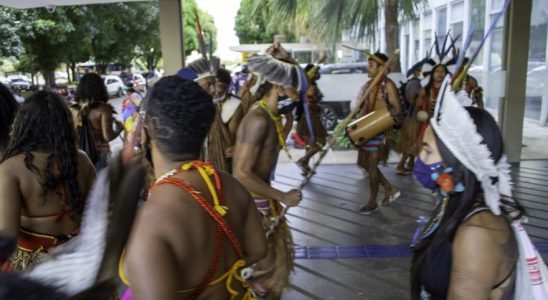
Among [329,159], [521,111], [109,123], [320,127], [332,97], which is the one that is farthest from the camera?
[332,97]

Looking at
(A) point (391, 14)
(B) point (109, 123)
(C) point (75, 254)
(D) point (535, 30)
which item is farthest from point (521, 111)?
(C) point (75, 254)

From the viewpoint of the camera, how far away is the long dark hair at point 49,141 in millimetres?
2285

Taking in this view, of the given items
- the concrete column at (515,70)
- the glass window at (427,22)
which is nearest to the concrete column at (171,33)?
the concrete column at (515,70)

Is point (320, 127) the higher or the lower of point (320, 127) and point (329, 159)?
the higher

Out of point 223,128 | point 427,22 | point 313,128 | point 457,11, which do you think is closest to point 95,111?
point 223,128

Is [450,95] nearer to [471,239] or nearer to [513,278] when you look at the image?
[471,239]

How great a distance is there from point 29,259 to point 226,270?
1333mm

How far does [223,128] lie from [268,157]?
4.91ft

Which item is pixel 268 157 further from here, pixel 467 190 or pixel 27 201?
pixel 467 190

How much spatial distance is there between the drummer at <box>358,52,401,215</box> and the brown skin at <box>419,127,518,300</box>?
3.87 m

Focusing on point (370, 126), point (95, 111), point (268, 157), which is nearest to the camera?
point (268, 157)

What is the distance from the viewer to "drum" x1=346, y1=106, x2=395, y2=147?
5.24 metres

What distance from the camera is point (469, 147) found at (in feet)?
5.21

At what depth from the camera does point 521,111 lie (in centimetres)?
734
